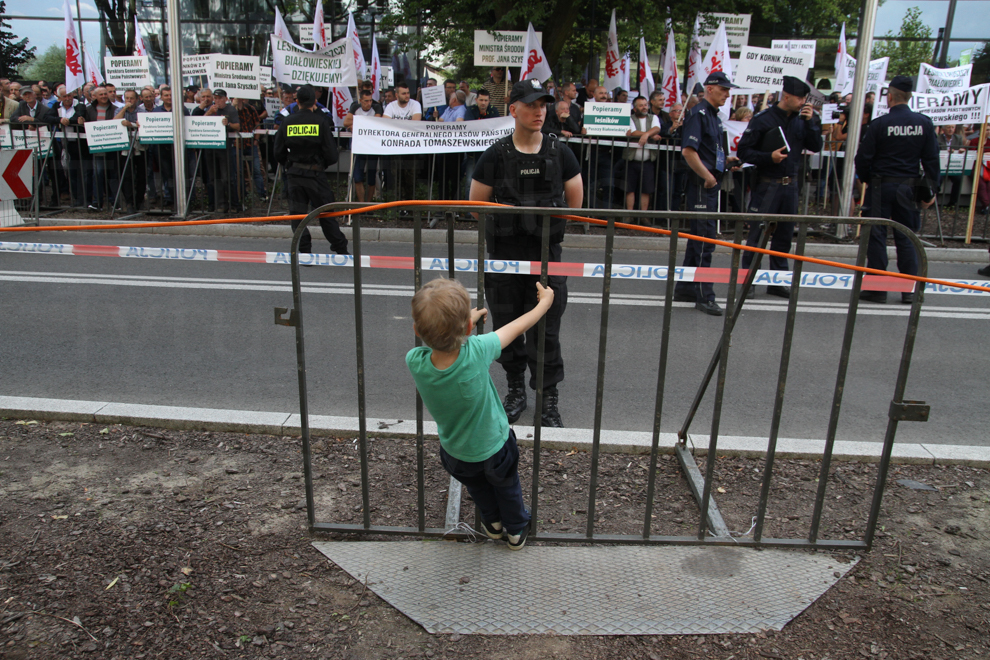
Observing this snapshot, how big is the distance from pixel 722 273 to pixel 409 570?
2241mm

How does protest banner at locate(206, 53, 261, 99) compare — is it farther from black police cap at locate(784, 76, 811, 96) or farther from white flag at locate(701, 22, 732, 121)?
black police cap at locate(784, 76, 811, 96)

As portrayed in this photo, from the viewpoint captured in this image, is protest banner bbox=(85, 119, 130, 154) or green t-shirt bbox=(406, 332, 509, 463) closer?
green t-shirt bbox=(406, 332, 509, 463)

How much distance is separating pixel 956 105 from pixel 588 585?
37.0 feet

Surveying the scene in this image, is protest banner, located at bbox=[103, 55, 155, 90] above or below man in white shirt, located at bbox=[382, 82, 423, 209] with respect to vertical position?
above

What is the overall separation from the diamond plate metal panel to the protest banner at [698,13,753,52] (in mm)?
13978

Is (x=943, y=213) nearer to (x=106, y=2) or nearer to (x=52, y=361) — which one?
(x=52, y=361)

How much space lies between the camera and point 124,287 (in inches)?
296

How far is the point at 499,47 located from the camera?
40.9ft

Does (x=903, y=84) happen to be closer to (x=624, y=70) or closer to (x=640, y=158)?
(x=640, y=158)

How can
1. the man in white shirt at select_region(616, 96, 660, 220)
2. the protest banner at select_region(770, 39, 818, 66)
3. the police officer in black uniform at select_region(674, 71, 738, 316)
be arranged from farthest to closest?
the man in white shirt at select_region(616, 96, 660, 220), the protest banner at select_region(770, 39, 818, 66), the police officer in black uniform at select_region(674, 71, 738, 316)

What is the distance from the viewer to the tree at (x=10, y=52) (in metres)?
22.9

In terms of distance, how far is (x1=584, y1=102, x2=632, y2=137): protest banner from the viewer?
436 inches

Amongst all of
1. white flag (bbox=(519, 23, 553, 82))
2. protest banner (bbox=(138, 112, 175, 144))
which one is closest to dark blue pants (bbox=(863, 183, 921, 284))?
white flag (bbox=(519, 23, 553, 82))

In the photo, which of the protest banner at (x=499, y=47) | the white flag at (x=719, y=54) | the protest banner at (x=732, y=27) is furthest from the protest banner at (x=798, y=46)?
the protest banner at (x=499, y=47)
